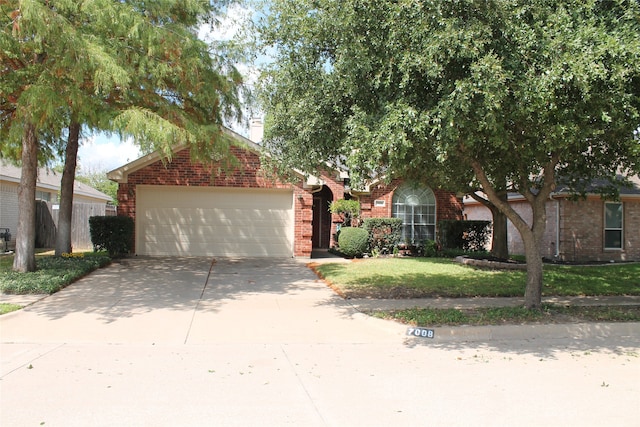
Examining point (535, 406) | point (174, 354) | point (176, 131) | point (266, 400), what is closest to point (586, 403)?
point (535, 406)

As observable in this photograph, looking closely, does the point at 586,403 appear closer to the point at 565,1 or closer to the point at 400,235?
the point at 565,1

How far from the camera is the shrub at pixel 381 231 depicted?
17438mm

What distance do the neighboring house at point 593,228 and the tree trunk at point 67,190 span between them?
1558 centimetres

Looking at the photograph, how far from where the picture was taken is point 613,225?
59.4 feet

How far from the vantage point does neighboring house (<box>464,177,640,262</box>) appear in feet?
57.3

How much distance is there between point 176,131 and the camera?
9.26 meters

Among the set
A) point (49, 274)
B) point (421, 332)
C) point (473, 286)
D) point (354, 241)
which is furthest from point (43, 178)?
point (421, 332)

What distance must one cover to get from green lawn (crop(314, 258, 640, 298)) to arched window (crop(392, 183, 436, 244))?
3865 millimetres

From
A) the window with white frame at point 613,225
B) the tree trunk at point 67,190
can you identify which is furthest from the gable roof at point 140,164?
the window with white frame at point 613,225

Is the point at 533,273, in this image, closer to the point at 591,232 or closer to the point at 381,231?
the point at 381,231

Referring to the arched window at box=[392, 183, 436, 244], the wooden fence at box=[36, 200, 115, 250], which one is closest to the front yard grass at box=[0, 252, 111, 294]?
the wooden fence at box=[36, 200, 115, 250]

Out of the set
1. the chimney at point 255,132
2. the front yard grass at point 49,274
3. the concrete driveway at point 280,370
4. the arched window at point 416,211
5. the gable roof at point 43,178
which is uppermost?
the chimney at point 255,132

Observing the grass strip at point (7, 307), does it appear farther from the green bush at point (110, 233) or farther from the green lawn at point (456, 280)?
the green bush at point (110, 233)

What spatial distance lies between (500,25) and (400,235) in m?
11.8
